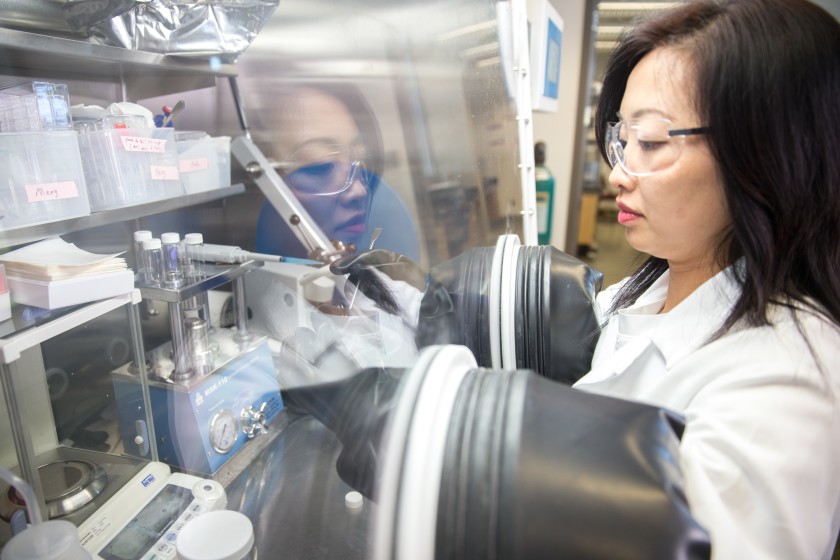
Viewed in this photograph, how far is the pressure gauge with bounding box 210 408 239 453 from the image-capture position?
97 centimetres

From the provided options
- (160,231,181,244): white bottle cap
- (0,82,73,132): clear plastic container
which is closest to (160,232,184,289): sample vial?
(160,231,181,244): white bottle cap

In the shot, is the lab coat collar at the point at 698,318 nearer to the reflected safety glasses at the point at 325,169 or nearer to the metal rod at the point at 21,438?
the reflected safety glasses at the point at 325,169

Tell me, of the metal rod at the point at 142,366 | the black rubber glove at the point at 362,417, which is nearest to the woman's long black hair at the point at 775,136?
the black rubber glove at the point at 362,417

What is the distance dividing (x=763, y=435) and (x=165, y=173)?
42.8 inches

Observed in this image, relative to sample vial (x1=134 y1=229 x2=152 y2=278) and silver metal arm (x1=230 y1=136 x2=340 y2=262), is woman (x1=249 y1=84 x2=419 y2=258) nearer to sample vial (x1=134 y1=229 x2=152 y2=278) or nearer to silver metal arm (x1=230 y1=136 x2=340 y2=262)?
silver metal arm (x1=230 y1=136 x2=340 y2=262)

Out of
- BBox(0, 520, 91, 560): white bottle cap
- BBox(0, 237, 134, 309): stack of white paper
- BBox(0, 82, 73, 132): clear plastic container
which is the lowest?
BBox(0, 520, 91, 560): white bottle cap

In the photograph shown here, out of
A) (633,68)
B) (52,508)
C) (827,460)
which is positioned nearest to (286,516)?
(52,508)

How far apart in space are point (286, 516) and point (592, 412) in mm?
542

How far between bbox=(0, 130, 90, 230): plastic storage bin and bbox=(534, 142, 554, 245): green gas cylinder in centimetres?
283

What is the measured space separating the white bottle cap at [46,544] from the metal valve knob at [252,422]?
1.24ft

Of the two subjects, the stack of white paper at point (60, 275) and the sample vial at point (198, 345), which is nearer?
the stack of white paper at point (60, 275)

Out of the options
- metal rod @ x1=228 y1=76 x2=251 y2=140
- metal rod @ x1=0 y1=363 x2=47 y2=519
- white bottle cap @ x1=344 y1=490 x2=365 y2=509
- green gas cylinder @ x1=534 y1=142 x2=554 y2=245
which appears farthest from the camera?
green gas cylinder @ x1=534 y1=142 x2=554 y2=245

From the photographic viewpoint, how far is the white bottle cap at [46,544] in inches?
22.9

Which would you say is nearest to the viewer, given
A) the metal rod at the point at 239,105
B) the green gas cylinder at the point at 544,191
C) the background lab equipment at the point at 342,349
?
the background lab equipment at the point at 342,349
